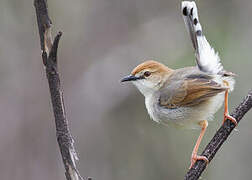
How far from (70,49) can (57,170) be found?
2021 mm

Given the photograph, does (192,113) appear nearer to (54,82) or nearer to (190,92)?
(190,92)

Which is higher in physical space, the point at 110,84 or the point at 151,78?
the point at 151,78

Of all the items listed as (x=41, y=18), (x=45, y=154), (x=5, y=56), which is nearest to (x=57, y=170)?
(x=45, y=154)

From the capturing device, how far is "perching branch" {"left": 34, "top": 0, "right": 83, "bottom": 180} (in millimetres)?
2598

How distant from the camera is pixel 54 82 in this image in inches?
106

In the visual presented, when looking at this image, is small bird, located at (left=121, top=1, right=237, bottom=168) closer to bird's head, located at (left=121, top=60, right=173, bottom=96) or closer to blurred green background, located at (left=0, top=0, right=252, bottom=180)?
bird's head, located at (left=121, top=60, right=173, bottom=96)

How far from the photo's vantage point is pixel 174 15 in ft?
24.7

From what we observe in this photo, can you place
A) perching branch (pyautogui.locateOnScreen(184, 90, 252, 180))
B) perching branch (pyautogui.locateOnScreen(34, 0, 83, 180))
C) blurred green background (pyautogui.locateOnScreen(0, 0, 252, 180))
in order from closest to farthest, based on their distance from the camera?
perching branch (pyautogui.locateOnScreen(34, 0, 83, 180))
perching branch (pyautogui.locateOnScreen(184, 90, 252, 180))
blurred green background (pyautogui.locateOnScreen(0, 0, 252, 180))

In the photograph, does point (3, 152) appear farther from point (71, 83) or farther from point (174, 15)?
point (174, 15)

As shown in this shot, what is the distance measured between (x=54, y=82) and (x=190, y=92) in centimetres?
208

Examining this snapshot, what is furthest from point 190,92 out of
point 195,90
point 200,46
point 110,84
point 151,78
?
point 110,84

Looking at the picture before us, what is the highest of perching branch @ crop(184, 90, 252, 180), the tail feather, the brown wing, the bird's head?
the tail feather

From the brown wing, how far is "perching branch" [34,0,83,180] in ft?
6.39

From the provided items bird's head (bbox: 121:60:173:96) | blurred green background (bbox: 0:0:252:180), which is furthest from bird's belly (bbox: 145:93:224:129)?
blurred green background (bbox: 0:0:252:180)
